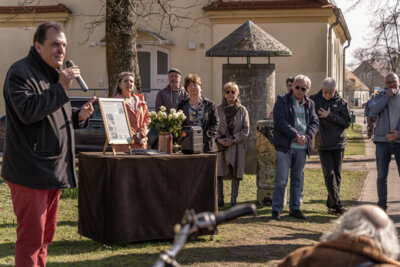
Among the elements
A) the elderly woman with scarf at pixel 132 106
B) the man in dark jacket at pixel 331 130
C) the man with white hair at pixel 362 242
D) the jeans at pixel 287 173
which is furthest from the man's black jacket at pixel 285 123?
the man with white hair at pixel 362 242

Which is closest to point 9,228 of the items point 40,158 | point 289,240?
point 289,240

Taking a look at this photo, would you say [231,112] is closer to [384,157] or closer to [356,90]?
[384,157]

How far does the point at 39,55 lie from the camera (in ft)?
15.2

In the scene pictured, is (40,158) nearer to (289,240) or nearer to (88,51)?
(289,240)

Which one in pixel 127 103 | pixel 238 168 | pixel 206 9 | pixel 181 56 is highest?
pixel 206 9

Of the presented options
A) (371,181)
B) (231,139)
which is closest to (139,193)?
(231,139)

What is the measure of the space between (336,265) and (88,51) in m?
20.8

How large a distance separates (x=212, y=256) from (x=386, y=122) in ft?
12.7

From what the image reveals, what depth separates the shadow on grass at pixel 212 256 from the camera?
21.2 feet

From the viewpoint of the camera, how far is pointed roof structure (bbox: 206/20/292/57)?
1324 cm

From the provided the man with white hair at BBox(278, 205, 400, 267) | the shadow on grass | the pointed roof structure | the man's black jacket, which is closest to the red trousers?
the shadow on grass

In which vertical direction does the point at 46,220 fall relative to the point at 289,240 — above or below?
above

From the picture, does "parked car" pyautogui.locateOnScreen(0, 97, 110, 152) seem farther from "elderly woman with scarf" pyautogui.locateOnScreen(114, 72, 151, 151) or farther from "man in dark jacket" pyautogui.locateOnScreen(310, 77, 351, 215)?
"elderly woman with scarf" pyautogui.locateOnScreen(114, 72, 151, 151)

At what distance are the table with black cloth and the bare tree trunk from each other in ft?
16.7
